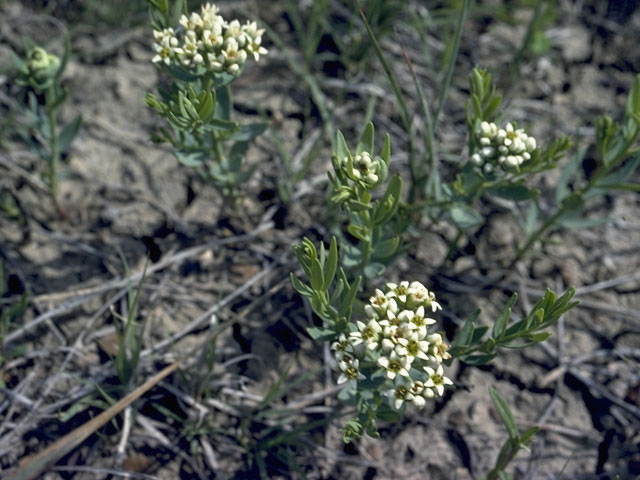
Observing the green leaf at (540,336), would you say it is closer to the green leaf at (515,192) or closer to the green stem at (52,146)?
the green leaf at (515,192)

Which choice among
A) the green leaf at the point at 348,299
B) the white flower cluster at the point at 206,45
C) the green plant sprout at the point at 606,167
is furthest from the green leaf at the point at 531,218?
the white flower cluster at the point at 206,45

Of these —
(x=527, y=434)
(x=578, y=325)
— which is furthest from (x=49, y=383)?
(x=578, y=325)

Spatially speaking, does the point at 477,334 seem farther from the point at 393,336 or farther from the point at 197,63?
the point at 197,63

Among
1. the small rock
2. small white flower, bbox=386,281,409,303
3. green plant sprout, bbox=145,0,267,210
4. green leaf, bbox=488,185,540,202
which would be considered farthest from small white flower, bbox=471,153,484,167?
the small rock

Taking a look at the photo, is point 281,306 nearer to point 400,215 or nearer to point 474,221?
point 400,215

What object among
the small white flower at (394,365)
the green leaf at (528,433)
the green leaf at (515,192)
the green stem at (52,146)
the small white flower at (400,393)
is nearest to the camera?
the small white flower at (394,365)

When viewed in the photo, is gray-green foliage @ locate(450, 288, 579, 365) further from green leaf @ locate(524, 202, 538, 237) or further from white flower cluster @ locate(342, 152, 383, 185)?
green leaf @ locate(524, 202, 538, 237)

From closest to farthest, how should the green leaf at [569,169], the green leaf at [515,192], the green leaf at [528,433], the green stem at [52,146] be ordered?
the green leaf at [528,433] < the green leaf at [515,192] < the green stem at [52,146] < the green leaf at [569,169]
